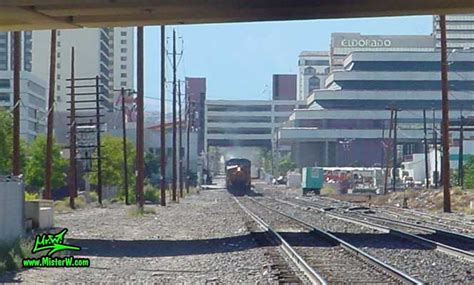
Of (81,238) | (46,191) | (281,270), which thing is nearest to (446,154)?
(46,191)

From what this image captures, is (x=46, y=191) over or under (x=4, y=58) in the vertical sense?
under

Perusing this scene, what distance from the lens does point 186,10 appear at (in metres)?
28.2

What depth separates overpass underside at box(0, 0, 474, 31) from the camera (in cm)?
2655

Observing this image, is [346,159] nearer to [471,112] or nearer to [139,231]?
[471,112]

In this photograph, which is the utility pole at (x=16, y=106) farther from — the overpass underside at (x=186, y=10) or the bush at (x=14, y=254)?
the bush at (x=14, y=254)

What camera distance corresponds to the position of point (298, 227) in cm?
3669

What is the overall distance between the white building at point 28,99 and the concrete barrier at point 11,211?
10149 centimetres

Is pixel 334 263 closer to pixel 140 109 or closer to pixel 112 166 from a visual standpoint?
pixel 140 109

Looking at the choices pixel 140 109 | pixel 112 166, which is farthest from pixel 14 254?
pixel 112 166

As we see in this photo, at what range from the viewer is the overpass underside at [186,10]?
26547 millimetres

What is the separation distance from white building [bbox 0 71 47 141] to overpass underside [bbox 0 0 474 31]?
9912 cm

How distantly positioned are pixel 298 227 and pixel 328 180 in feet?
268

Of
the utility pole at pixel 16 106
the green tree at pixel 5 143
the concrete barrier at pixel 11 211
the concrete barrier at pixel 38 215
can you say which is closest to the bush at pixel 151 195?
the green tree at pixel 5 143

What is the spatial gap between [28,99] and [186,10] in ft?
392
